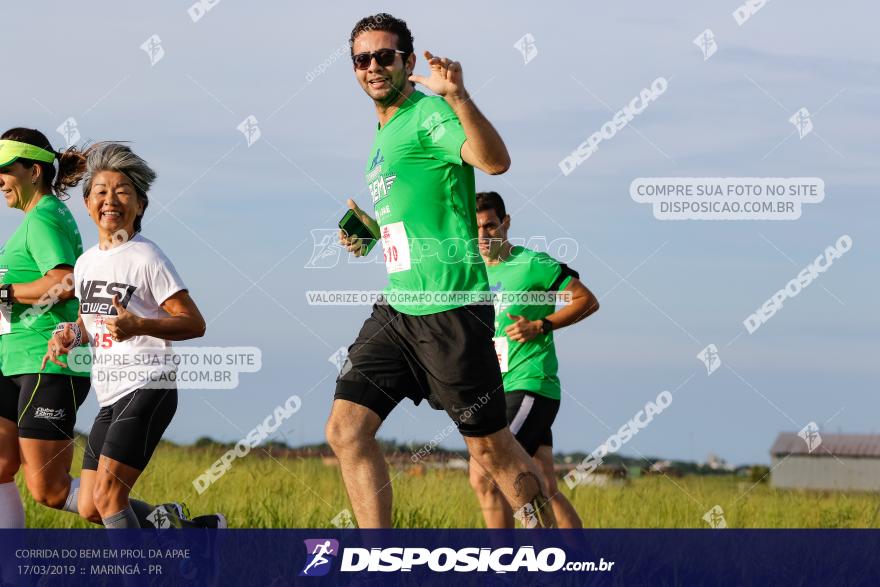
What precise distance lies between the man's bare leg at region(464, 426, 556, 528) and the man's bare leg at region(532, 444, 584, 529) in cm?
115

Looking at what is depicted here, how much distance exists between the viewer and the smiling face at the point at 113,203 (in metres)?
5.89

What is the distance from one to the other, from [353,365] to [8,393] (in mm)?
2072

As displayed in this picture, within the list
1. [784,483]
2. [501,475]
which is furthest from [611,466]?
[501,475]

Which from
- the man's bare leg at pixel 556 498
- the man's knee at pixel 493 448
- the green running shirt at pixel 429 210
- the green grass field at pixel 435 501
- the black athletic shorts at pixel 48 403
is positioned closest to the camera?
the green running shirt at pixel 429 210

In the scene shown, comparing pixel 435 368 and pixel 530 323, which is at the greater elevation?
pixel 530 323

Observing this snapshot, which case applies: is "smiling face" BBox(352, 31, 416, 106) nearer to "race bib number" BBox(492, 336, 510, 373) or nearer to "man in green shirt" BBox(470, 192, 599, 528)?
"man in green shirt" BBox(470, 192, 599, 528)

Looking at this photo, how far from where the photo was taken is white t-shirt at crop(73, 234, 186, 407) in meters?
5.71

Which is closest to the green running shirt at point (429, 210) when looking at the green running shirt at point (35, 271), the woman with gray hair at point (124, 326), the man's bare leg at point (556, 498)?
the woman with gray hair at point (124, 326)

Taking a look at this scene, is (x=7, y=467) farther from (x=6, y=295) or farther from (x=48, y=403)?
(x=6, y=295)

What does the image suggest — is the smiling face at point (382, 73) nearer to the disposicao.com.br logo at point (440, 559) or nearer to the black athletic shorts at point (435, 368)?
the black athletic shorts at point (435, 368)

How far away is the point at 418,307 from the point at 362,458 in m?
0.71

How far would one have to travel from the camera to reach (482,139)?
515cm

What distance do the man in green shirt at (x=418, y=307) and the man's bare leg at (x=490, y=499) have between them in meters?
0.77

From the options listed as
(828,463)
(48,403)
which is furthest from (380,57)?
(828,463)
